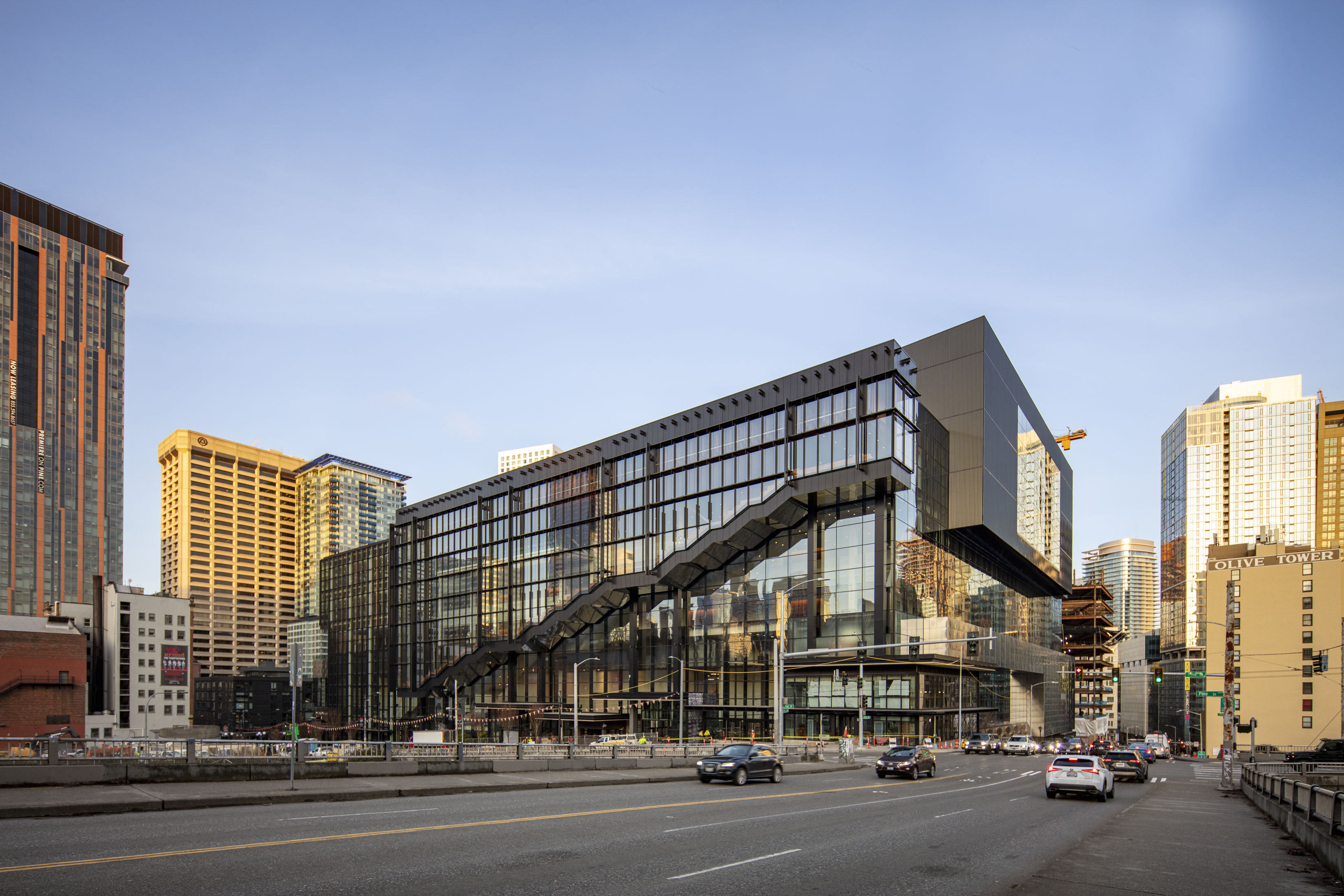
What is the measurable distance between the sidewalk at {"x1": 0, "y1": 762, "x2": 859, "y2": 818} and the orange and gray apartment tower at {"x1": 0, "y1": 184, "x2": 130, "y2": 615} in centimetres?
14879

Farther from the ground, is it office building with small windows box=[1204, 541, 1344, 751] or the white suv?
the white suv

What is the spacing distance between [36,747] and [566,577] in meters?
67.6

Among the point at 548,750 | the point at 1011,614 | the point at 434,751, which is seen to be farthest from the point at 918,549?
the point at 434,751

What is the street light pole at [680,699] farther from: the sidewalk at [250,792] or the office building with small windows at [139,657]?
the office building with small windows at [139,657]

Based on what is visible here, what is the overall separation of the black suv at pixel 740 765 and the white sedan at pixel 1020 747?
136ft

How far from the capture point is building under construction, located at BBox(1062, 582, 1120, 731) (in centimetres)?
16688

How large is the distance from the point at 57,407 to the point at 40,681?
82426 mm

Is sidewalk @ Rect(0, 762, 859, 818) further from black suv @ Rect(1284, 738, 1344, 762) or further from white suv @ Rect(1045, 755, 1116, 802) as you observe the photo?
black suv @ Rect(1284, 738, 1344, 762)

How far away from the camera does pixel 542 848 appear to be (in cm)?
1341

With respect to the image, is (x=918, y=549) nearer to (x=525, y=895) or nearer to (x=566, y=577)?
(x=566, y=577)

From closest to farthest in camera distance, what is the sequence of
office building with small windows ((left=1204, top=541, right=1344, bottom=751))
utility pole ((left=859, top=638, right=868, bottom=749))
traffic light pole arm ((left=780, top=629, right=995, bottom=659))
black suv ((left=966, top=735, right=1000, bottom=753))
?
traffic light pole arm ((left=780, top=629, right=995, bottom=659)), utility pole ((left=859, top=638, right=868, bottom=749)), black suv ((left=966, top=735, right=1000, bottom=753)), office building with small windows ((left=1204, top=541, right=1344, bottom=751))

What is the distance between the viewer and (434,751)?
2856cm

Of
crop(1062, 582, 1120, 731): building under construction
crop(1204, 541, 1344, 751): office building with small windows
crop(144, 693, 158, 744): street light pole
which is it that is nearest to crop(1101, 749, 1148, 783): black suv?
crop(1204, 541, 1344, 751): office building with small windows

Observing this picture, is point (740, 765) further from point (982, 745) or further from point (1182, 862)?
point (982, 745)
